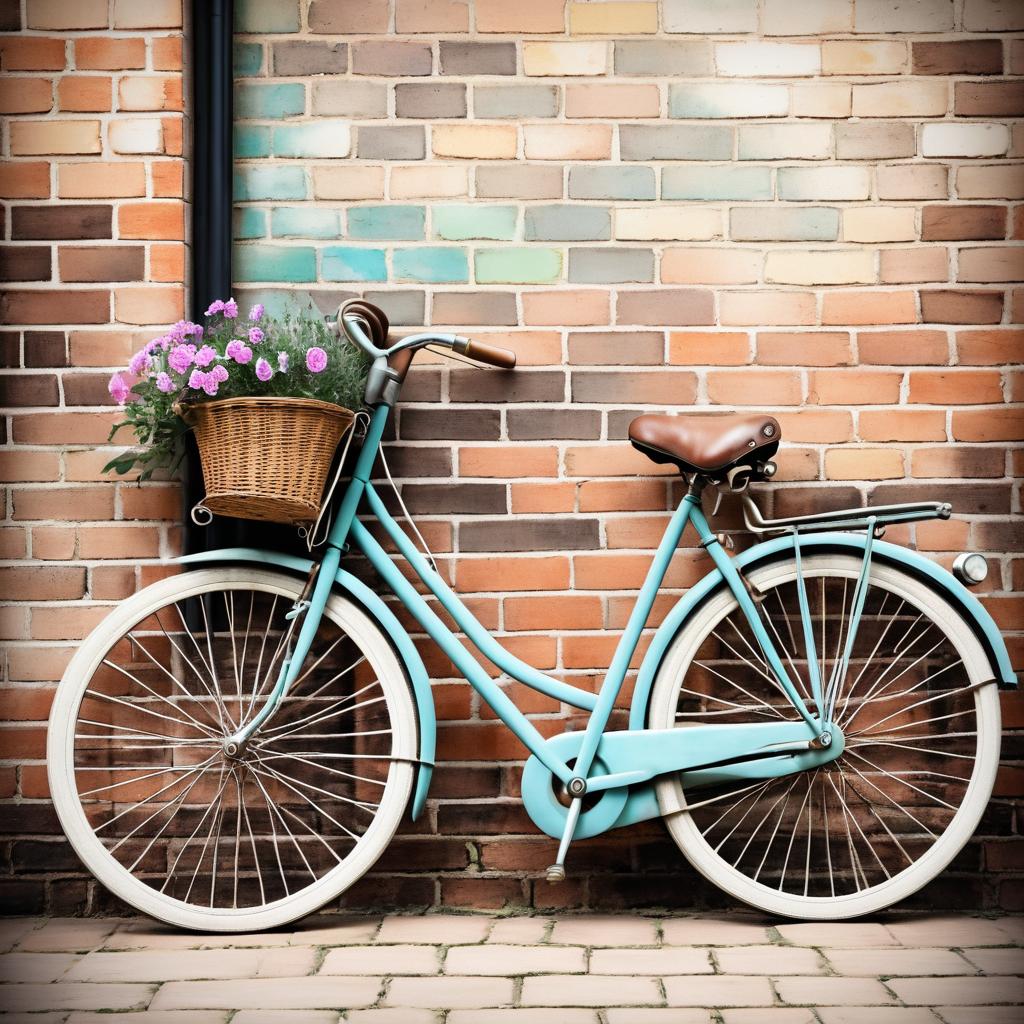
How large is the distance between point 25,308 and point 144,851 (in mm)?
1394

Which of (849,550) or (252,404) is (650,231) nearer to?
(849,550)

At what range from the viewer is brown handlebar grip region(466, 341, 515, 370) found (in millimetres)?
2607

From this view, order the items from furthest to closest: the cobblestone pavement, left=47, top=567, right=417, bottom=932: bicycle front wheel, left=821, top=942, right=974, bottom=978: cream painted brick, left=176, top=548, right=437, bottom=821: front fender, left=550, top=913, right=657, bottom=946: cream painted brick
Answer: left=47, top=567, right=417, bottom=932: bicycle front wheel, left=176, top=548, right=437, bottom=821: front fender, left=550, top=913, right=657, bottom=946: cream painted brick, left=821, top=942, right=974, bottom=978: cream painted brick, the cobblestone pavement

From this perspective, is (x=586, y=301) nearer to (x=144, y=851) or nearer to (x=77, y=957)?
A: (x=144, y=851)

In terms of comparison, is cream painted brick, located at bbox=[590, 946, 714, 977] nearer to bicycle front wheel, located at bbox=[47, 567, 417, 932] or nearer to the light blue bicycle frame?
the light blue bicycle frame

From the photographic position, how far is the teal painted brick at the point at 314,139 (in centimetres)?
284

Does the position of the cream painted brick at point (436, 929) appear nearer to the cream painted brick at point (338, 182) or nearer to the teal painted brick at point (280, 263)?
the teal painted brick at point (280, 263)

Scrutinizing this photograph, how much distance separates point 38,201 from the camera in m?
2.79

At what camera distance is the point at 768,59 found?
2.85 m

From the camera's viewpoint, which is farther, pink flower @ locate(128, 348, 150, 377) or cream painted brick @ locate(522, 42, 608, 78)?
cream painted brick @ locate(522, 42, 608, 78)

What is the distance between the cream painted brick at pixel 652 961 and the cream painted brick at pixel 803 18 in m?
2.26

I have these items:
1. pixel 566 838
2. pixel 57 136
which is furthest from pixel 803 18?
pixel 566 838

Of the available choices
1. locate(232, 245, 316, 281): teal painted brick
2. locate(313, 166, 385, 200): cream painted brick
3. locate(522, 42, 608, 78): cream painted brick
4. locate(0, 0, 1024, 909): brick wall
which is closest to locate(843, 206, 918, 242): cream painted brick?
locate(0, 0, 1024, 909): brick wall

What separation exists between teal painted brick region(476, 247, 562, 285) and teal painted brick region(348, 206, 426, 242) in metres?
0.18
